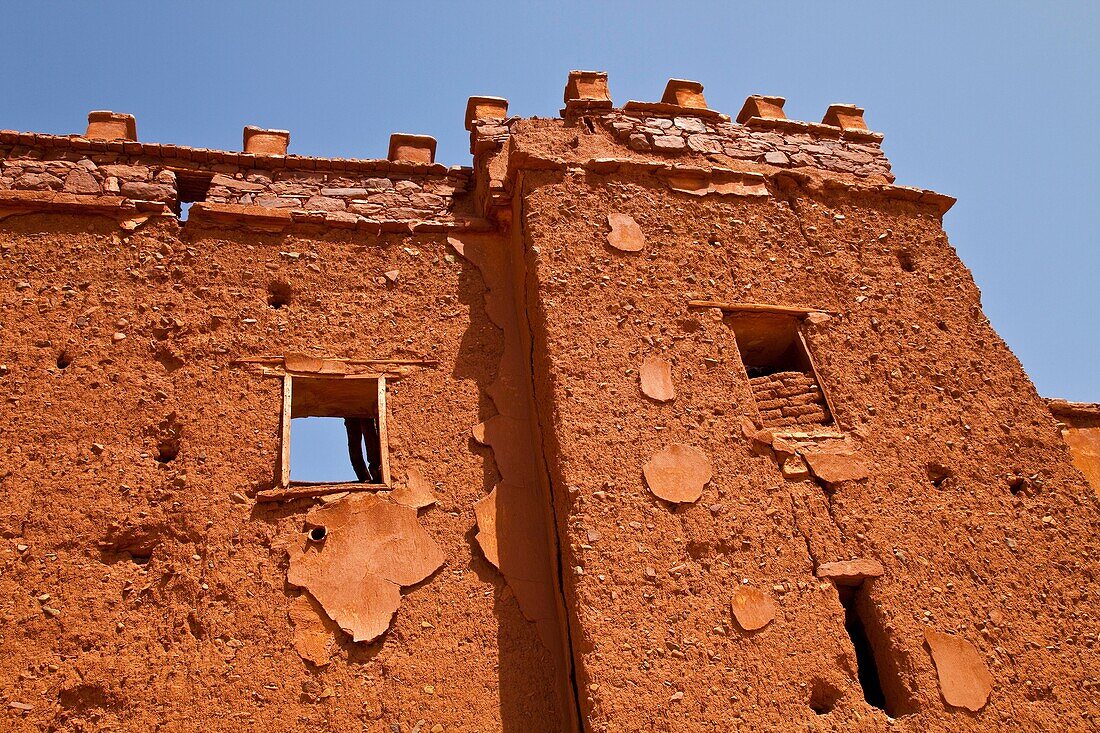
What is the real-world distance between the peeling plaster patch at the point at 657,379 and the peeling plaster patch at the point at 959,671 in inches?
71.7

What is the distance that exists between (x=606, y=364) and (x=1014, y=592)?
8.28 feet

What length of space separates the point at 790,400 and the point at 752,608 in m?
1.46

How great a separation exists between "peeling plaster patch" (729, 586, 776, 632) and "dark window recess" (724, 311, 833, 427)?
1135 millimetres

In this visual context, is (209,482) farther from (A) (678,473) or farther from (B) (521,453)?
(A) (678,473)

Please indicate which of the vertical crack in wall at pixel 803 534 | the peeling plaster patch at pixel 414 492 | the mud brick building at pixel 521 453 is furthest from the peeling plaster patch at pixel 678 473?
the peeling plaster patch at pixel 414 492

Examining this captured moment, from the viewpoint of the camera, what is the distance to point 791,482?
16.5 feet

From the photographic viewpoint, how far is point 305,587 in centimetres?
462

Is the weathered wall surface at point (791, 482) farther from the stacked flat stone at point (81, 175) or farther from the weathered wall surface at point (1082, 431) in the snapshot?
the stacked flat stone at point (81, 175)

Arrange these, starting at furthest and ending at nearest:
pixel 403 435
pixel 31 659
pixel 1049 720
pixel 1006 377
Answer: pixel 1006 377, pixel 403 435, pixel 1049 720, pixel 31 659

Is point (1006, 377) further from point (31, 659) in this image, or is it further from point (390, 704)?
point (31, 659)

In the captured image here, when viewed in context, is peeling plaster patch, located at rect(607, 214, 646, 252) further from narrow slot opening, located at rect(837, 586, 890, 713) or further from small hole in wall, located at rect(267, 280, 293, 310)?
narrow slot opening, located at rect(837, 586, 890, 713)

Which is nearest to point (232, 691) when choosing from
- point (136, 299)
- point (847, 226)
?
point (136, 299)

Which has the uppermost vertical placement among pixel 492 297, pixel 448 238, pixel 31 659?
pixel 448 238

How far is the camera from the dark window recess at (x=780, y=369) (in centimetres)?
544
